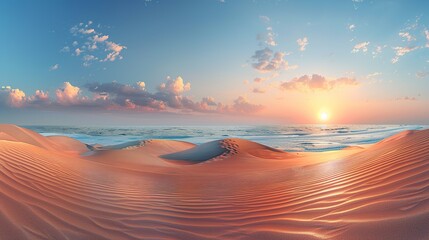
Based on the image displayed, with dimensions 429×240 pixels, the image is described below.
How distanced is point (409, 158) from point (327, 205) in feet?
6.57

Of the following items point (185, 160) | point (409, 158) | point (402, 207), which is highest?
point (409, 158)

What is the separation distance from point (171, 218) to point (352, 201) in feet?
7.94

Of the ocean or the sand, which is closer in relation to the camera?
the sand

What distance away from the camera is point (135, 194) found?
532 centimetres

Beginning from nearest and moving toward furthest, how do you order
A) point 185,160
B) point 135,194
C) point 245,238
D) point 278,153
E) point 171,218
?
point 245,238
point 171,218
point 135,194
point 185,160
point 278,153

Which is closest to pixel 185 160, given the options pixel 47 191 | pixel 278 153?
pixel 278 153

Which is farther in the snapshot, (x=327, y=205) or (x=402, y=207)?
(x=327, y=205)

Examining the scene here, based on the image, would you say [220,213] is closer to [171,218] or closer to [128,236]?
[171,218]

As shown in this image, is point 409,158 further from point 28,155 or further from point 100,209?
point 28,155

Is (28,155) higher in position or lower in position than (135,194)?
higher

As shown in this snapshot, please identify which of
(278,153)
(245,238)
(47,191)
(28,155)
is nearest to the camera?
(245,238)

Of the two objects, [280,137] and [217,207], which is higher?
[217,207]

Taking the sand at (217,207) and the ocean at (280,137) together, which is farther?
the ocean at (280,137)

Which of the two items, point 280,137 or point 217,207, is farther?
point 280,137
